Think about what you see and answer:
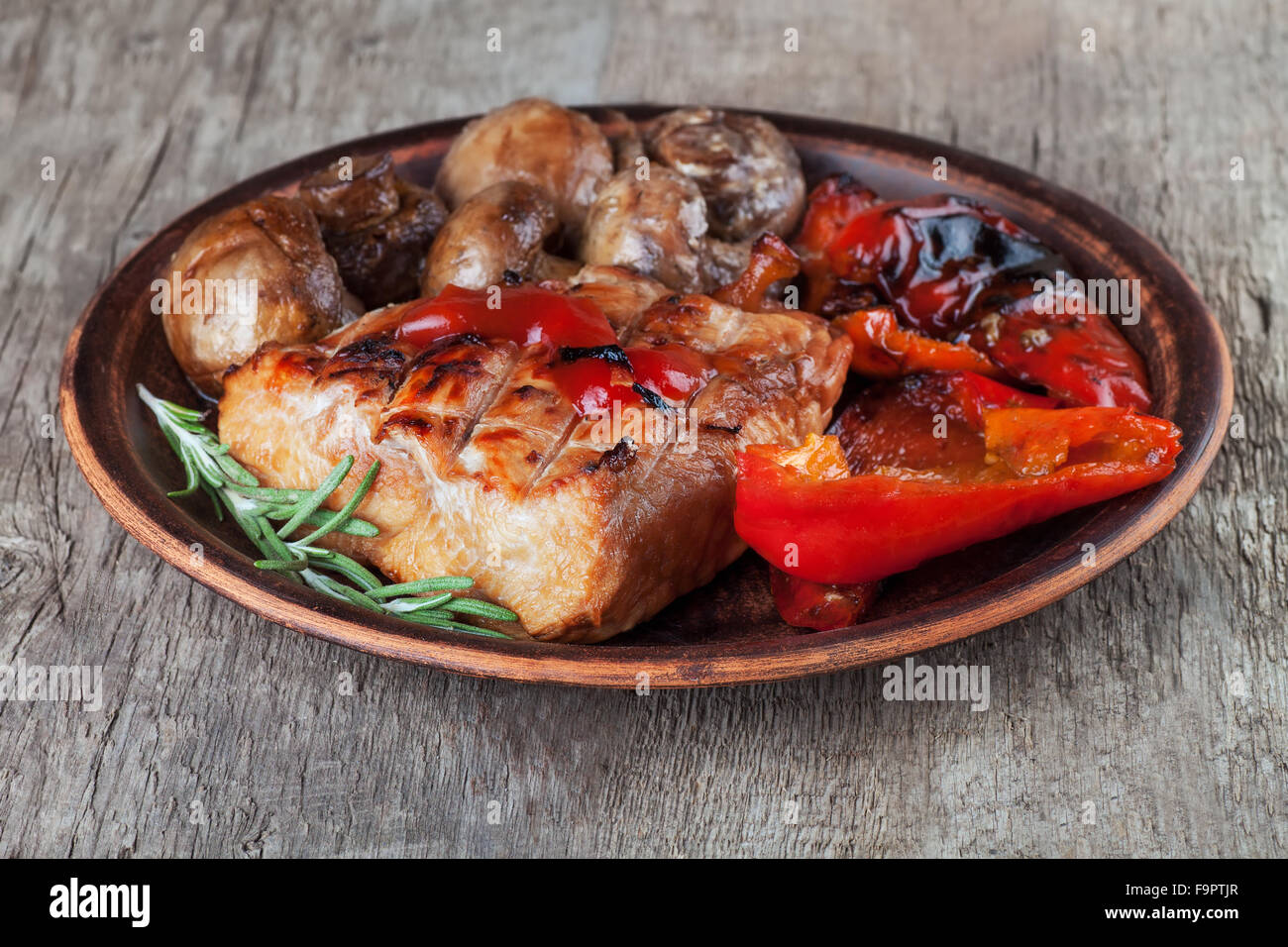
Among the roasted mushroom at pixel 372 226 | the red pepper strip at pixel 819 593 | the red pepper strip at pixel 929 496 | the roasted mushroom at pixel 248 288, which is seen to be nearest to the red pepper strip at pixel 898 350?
the red pepper strip at pixel 929 496

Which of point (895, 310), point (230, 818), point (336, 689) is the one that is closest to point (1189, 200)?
point (895, 310)

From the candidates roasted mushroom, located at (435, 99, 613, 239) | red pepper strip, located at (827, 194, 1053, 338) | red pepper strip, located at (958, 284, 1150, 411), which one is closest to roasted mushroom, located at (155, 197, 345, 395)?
roasted mushroom, located at (435, 99, 613, 239)

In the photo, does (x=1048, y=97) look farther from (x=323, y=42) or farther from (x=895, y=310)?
(x=323, y=42)

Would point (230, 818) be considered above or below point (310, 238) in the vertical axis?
below

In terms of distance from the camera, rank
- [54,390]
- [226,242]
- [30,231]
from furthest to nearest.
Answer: [30,231] < [54,390] < [226,242]

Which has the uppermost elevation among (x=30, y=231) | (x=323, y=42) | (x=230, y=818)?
(x=323, y=42)

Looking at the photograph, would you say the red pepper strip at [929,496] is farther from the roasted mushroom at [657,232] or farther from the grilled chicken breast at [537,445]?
the roasted mushroom at [657,232]
